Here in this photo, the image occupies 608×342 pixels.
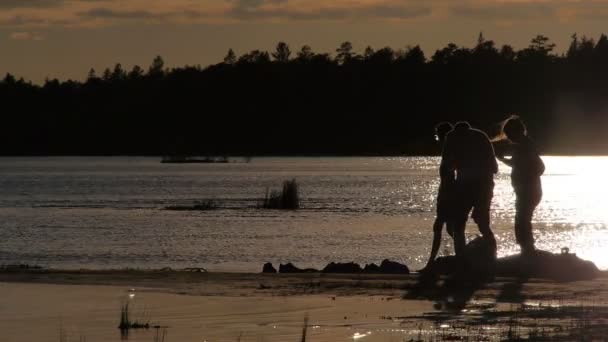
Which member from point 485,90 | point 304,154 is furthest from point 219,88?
point 485,90

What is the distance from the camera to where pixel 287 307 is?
14031 millimetres

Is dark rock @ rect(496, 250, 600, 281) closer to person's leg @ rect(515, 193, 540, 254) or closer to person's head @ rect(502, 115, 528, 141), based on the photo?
person's leg @ rect(515, 193, 540, 254)

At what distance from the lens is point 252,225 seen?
4481 cm

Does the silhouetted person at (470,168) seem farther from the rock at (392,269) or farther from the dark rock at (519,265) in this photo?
the rock at (392,269)

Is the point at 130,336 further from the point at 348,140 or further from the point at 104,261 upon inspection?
the point at 348,140

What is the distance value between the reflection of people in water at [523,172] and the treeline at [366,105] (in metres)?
153

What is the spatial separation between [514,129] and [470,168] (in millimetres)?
676

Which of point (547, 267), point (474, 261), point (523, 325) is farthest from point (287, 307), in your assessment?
point (547, 267)

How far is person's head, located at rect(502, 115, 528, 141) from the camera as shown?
53.1ft

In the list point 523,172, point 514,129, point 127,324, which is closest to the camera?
point 127,324

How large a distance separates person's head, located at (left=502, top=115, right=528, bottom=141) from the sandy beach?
1735mm

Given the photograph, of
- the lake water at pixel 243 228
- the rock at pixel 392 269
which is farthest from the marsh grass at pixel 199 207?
the rock at pixel 392 269

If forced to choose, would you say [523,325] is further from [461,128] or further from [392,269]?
[392,269]

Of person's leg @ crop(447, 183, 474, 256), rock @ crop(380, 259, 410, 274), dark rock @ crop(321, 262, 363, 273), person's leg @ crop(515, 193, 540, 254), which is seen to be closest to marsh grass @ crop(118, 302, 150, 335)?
person's leg @ crop(447, 183, 474, 256)
